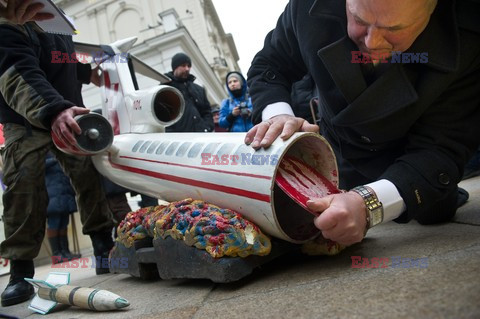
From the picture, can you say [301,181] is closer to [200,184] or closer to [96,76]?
[200,184]

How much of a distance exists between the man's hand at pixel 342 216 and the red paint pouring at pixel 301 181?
89mm

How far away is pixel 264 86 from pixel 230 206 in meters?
0.58

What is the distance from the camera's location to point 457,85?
45.4 inches

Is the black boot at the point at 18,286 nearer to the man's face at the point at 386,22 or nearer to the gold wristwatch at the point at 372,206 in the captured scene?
the gold wristwatch at the point at 372,206

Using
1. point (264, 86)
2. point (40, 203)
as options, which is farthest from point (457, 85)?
point (40, 203)

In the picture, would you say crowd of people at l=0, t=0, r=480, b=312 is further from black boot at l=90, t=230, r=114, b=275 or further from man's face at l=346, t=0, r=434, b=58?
black boot at l=90, t=230, r=114, b=275

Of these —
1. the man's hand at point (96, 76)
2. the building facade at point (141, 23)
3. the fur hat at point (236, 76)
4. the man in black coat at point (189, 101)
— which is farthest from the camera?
the building facade at point (141, 23)

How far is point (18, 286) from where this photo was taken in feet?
5.39

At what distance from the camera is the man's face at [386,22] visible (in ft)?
2.99

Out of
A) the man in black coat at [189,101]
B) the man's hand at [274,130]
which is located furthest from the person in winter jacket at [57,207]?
the man's hand at [274,130]

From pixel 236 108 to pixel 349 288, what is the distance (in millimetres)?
2894

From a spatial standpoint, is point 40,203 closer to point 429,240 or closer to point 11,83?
point 11,83

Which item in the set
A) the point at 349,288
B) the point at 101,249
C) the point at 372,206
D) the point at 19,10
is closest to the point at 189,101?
the point at 101,249

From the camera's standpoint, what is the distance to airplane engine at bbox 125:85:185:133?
2.02 m
